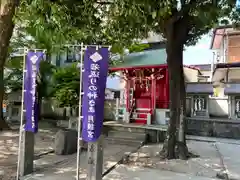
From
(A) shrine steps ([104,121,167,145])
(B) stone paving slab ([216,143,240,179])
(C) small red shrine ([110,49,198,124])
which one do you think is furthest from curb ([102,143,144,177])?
(C) small red shrine ([110,49,198,124])

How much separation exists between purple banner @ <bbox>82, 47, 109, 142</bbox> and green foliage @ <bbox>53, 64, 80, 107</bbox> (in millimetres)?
8458

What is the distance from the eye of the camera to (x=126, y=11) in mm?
5945

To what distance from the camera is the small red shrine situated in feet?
40.2

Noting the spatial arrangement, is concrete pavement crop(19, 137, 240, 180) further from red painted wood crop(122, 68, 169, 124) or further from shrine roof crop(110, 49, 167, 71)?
shrine roof crop(110, 49, 167, 71)

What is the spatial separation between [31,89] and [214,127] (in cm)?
930

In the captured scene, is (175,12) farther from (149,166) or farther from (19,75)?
(19,75)

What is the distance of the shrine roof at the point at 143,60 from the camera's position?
11815mm

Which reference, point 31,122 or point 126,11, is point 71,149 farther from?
point 126,11

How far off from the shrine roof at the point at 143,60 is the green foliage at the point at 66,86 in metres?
2.16

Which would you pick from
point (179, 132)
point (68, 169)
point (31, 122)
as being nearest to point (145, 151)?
point (179, 132)

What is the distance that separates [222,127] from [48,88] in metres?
8.97

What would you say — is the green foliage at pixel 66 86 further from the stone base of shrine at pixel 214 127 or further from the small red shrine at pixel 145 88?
the stone base of shrine at pixel 214 127

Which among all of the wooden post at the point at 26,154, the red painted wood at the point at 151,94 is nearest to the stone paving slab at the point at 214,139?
the red painted wood at the point at 151,94

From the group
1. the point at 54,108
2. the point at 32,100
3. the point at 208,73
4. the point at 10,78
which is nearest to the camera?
the point at 32,100
